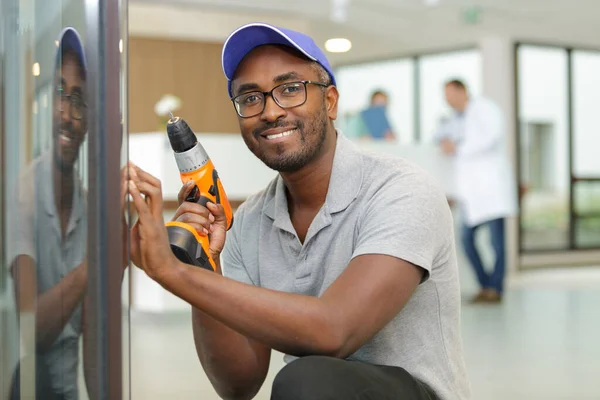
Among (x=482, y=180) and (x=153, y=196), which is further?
(x=482, y=180)

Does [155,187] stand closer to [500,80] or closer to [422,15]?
[422,15]

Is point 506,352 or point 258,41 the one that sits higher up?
point 258,41

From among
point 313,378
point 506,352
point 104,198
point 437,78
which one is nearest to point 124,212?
point 104,198

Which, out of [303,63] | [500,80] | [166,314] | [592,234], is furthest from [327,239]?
[592,234]

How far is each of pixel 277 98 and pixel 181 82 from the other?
624cm

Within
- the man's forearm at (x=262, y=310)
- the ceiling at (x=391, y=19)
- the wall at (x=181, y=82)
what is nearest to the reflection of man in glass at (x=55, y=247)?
the man's forearm at (x=262, y=310)

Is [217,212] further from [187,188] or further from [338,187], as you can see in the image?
[338,187]

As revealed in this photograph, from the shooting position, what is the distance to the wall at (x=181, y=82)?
285 inches

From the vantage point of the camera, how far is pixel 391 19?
729 centimetres

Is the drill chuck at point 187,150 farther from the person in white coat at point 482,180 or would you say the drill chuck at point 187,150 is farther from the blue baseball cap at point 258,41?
the person in white coat at point 482,180

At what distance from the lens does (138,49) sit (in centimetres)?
721

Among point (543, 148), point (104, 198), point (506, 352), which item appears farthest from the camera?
point (543, 148)

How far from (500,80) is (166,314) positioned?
169 inches

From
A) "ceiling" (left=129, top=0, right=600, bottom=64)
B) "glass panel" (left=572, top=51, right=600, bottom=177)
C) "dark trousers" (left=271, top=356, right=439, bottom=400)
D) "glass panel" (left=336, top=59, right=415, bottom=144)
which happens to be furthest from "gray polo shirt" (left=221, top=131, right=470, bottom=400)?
"glass panel" (left=572, top=51, right=600, bottom=177)
